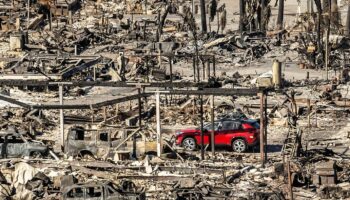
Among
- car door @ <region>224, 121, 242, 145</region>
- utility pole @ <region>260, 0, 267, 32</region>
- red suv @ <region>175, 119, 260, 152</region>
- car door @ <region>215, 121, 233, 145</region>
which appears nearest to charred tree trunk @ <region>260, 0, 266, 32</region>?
utility pole @ <region>260, 0, 267, 32</region>

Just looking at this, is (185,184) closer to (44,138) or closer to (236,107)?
(44,138)

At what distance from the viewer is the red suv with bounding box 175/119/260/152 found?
41531 millimetres

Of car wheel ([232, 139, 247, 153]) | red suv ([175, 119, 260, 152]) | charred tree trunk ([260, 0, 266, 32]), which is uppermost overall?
charred tree trunk ([260, 0, 266, 32])

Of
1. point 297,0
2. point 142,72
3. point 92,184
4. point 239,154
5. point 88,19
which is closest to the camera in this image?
point 92,184

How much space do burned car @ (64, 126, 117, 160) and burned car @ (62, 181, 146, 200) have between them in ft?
20.4

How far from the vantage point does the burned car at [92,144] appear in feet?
130

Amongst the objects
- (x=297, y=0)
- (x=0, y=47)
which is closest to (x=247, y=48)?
(x=0, y=47)

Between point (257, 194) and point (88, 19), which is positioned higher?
point (88, 19)

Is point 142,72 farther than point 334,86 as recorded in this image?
Yes

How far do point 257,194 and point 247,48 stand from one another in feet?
105

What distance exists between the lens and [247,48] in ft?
214

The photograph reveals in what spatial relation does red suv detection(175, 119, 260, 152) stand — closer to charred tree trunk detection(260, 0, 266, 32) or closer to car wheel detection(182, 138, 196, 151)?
car wheel detection(182, 138, 196, 151)

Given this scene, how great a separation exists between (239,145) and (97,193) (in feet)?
32.0

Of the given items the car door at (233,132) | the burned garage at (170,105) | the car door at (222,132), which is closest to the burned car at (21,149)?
the burned garage at (170,105)
